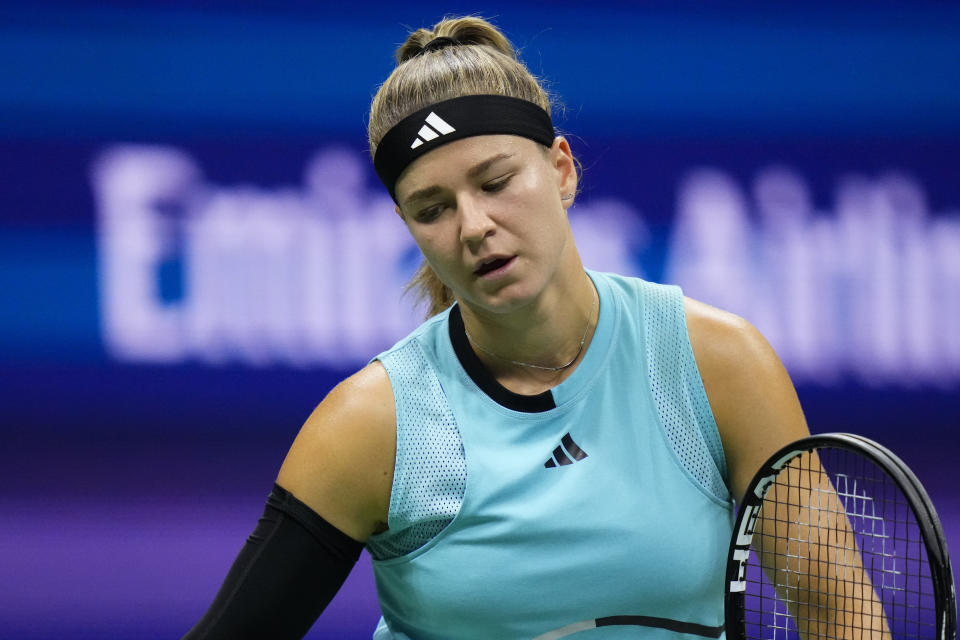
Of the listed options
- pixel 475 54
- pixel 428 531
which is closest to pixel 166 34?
pixel 475 54

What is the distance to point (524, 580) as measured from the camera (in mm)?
1553

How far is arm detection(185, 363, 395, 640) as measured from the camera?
155 centimetres

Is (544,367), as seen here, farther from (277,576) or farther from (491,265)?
(277,576)

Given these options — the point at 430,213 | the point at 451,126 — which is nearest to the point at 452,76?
the point at 451,126

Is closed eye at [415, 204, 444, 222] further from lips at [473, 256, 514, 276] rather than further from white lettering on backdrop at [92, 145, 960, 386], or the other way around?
white lettering on backdrop at [92, 145, 960, 386]

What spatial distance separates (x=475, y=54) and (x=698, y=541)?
2.55 ft

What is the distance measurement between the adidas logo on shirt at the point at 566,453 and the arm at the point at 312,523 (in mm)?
231

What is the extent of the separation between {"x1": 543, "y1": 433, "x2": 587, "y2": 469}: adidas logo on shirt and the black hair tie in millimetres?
611

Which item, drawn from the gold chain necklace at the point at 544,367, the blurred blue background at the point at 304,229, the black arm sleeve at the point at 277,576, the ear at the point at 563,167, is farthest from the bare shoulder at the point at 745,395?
the blurred blue background at the point at 304,229

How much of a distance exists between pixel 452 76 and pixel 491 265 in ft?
0.96

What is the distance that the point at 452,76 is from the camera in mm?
1612

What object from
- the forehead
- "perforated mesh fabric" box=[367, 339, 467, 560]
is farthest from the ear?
"perforated mesh fabric" box=[367, 339, 467, 560]

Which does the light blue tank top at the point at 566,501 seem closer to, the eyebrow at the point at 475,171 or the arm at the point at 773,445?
the arm at the point at 773,445

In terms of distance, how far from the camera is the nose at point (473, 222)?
149cm
